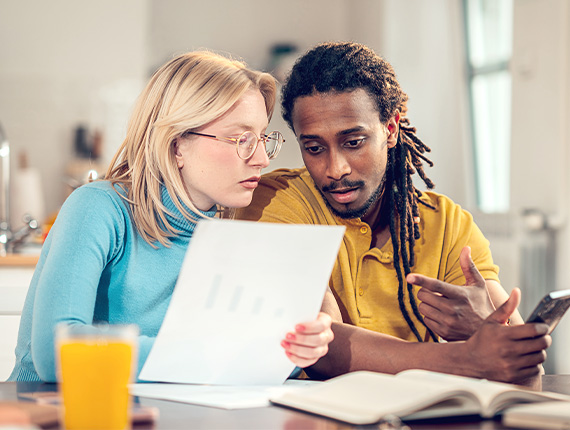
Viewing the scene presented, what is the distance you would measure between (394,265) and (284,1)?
12.2ft

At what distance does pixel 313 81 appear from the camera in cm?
157

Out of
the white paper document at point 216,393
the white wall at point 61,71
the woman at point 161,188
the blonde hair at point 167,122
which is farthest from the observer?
the white wall at point 61,71

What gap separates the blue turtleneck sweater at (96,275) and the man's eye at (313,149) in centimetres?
34

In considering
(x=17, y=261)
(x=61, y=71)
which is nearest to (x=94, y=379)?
(x=17, y=261)

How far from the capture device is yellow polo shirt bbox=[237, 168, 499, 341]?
5.00ft

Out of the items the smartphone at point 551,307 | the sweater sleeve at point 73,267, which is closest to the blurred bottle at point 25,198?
the sweater sleeve at point 73,267

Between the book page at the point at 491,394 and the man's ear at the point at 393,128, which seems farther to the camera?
the man's ear at the point at 393,128

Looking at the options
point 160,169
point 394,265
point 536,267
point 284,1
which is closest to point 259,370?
point 160,169

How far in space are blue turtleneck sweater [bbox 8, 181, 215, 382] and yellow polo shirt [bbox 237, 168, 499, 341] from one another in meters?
0.28

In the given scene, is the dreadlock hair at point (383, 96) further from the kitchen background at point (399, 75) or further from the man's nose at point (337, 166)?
the kitchen background at point (399, 75)

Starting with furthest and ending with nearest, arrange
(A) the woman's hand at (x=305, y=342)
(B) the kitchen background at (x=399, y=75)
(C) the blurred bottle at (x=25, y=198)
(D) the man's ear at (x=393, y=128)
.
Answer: (C) the blurred bottle at (x=25, y=198) → (B) the kitchen background at (x=399, y=75) → (D) the man's ear at (x=393, y=128) → (A) the woman's hand at (x=305, y=342)

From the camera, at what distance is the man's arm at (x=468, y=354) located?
3.57 ft

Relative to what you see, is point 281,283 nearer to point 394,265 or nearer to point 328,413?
point 328,413

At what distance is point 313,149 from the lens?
61.0 inches
